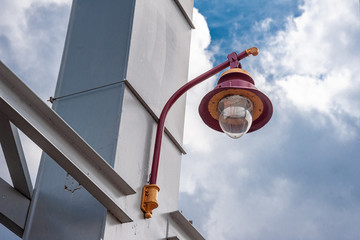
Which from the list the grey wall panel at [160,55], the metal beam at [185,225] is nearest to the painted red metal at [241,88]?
the grey wall panel at [160,55]

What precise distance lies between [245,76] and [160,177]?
3.98ft

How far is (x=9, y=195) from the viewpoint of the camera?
4926 millimetres

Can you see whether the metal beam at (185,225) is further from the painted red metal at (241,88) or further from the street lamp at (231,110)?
the painted red metal at (241,88)

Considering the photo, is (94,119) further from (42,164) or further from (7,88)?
(7,88)

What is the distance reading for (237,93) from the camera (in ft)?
17.7

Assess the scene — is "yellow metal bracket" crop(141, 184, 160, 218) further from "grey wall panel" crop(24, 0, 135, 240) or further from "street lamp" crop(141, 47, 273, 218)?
"grey wall panel" crop(24, 0, 135, 240)

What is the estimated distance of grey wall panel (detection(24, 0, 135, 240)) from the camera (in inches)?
194

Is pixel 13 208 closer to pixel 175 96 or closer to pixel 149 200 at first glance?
pixel 149 200

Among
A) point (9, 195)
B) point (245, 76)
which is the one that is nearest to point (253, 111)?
point (245, 76)

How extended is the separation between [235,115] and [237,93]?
0.20 m

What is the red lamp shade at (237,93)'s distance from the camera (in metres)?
5.39

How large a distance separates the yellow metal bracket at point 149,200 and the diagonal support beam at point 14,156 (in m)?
0.95

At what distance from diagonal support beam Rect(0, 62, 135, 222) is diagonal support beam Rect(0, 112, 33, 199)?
326mm

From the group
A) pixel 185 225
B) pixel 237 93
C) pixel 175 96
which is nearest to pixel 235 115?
pixel 237 93
